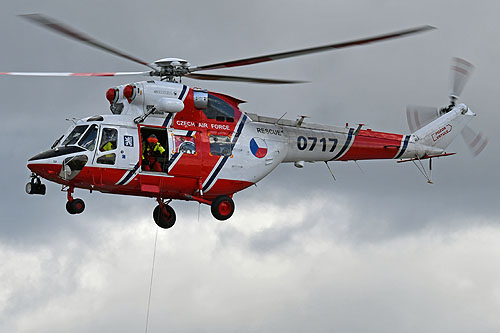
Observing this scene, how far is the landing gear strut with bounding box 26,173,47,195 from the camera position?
25.0m

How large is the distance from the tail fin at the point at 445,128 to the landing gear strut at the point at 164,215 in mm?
8976

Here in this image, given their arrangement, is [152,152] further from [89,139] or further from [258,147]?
[258,147]

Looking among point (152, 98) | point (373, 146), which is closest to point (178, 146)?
point (152, 98)

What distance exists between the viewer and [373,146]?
30219 mm

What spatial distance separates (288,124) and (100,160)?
21.2 feet

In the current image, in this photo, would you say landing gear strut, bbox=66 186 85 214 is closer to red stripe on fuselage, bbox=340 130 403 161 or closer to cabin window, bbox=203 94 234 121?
cabin window, bbox=203 94 234 121

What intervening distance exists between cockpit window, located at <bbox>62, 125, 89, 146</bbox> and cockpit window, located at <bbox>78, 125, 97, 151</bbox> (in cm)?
18

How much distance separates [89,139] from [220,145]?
13.0 feet

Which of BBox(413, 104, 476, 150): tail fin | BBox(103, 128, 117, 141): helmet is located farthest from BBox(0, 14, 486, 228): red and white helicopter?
BBox(413, 104, 476, 150): tail fin

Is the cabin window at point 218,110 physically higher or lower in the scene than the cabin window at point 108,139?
higher

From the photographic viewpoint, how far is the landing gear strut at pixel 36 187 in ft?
82.0

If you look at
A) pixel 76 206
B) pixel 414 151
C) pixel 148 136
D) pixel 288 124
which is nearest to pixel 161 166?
pixel 148 136

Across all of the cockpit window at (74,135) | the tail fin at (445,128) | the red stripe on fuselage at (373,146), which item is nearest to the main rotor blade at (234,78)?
the cockpit window at (74,135)

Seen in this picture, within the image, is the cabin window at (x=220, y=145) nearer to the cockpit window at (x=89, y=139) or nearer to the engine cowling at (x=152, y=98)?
the engine cowling at (x=152, y=98)
